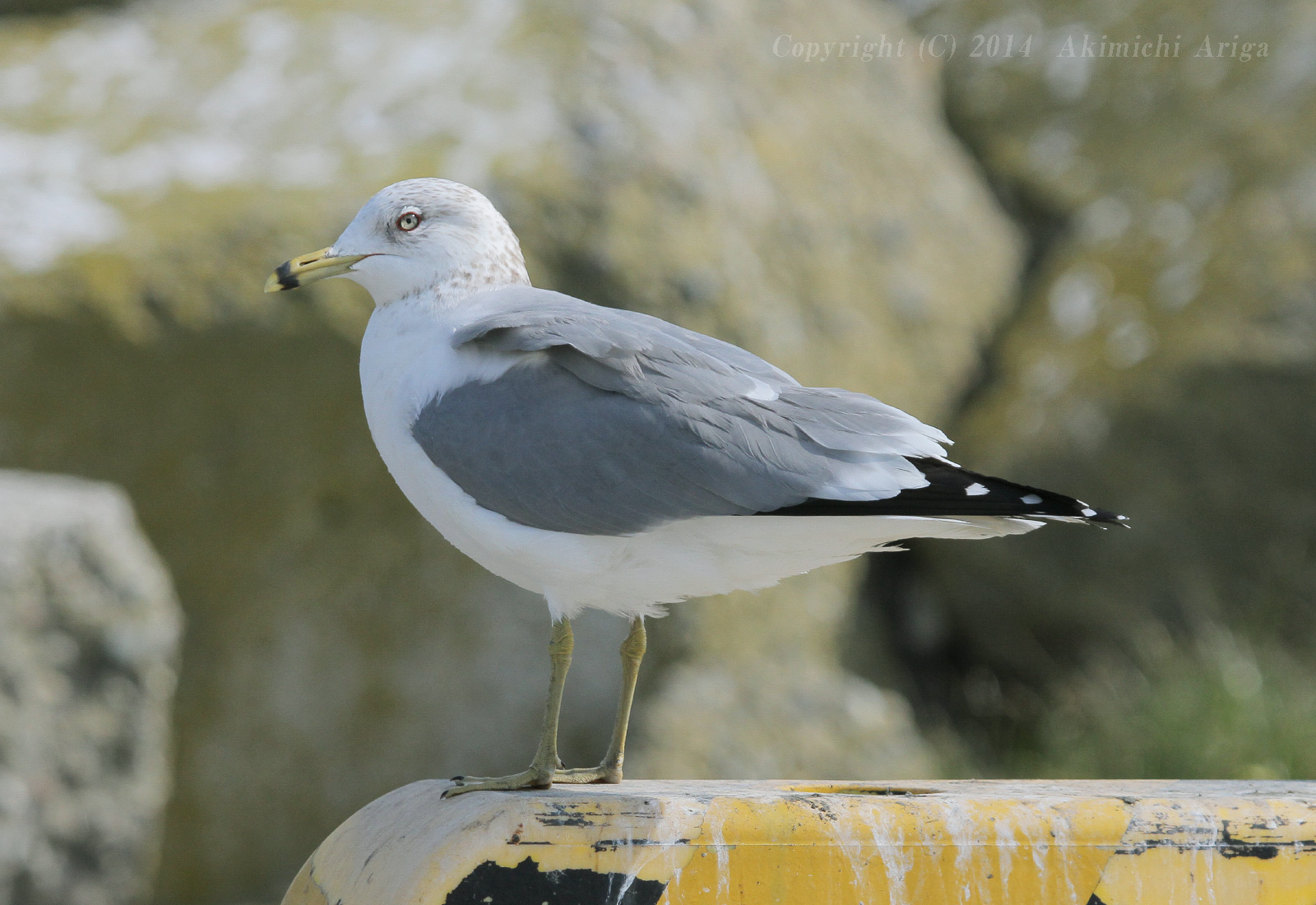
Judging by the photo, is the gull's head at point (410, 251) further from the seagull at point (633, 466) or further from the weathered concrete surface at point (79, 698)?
the weathered concrete surface at point (79, 698)

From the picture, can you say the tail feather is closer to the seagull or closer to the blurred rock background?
the seagull

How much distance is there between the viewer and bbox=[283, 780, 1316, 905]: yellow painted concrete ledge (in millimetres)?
1846

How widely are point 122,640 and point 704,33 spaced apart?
359cm

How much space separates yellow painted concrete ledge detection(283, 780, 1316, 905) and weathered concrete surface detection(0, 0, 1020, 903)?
325 centimetres

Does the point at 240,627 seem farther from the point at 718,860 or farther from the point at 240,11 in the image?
the point at 718,860

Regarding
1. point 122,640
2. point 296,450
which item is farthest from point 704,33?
point 122,640

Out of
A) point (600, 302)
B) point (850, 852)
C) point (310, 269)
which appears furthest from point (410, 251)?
point (600, 302)

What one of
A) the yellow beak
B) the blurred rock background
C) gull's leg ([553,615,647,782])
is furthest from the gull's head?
the blurred rock background

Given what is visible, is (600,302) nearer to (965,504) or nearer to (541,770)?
(541,770)

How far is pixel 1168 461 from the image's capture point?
17.6 ft

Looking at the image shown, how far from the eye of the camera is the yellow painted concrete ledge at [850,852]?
72.7 inches

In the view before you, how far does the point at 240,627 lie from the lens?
5.25 m

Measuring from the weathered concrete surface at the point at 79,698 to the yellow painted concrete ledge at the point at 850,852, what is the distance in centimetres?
241

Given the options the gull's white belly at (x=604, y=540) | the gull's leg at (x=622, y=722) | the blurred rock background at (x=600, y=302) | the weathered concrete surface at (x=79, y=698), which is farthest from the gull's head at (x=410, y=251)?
the blurred rock background at (x=600, y=302)
